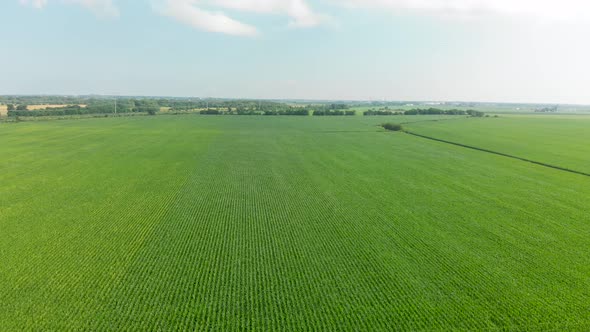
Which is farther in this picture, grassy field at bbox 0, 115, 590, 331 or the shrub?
the shrub

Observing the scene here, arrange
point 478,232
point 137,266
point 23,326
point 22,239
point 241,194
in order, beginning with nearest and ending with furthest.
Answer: point 23,326 < point 137,266 < point 22,239 < point 478,232 < point 241,194

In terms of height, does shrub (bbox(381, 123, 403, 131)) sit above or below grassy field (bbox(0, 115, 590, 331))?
above

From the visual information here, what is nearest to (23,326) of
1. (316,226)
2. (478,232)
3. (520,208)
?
(316,226)

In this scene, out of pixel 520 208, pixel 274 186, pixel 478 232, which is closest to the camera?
pixel 478 232

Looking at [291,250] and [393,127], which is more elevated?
[393,127]

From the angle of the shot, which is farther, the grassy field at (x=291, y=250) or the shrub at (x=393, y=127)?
the shrub at (x=393, y=127)

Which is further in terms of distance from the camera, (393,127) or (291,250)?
(393,127)

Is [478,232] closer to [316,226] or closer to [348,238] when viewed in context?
[348,238]

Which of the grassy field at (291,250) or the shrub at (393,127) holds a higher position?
the shrub at (393,127)
